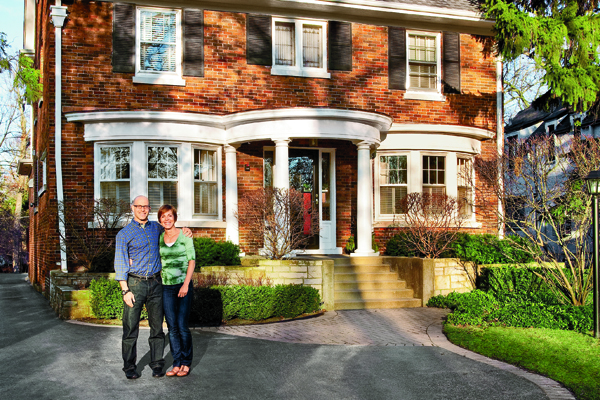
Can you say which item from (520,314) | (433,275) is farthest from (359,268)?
(520,314)

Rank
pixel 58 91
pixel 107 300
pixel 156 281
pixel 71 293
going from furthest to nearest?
pixel 58 91, pixel 71 293, pixel 107 300, pixel 156 281

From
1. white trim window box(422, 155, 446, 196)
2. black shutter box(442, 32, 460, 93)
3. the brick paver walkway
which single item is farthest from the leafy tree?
the brick paver walkway

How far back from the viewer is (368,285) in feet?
38.1

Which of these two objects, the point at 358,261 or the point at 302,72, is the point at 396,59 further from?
the point at 358,261

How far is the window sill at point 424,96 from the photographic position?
1451 cm

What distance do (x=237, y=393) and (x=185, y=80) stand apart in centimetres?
899

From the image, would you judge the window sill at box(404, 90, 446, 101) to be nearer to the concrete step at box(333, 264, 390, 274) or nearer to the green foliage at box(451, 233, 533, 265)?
the green foliage at box(451, 233, 533, 265)

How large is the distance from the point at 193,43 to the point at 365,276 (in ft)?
20.8

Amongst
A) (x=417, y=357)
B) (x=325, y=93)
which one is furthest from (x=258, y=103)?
(x=417, y=357)

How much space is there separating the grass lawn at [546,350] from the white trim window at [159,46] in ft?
26.7

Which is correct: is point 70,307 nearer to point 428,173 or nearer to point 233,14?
point 233,14

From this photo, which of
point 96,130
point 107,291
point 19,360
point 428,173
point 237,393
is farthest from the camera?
point 428,173

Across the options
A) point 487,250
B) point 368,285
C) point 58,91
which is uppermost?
point 58,91

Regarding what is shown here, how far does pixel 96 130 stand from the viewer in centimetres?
1240
